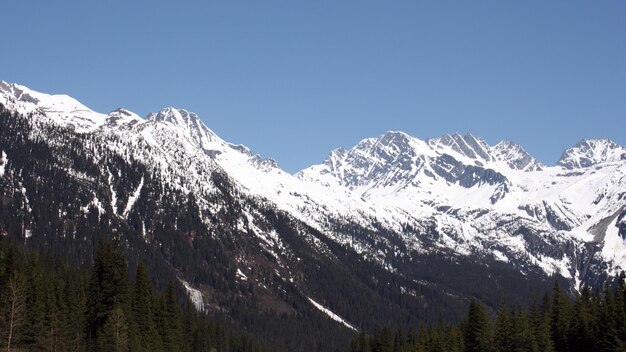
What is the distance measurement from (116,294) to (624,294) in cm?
7573

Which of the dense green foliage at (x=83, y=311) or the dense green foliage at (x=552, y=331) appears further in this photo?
the dense green foliage at (x=552, y=331)

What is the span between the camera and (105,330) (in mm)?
106938

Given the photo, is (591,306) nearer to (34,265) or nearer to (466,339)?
(466,339)

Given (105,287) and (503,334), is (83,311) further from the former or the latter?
(503,334)

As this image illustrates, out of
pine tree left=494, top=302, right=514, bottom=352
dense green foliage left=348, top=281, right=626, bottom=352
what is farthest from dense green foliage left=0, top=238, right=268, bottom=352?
dense green foliage left=348, top=281, right=626, bottom=352

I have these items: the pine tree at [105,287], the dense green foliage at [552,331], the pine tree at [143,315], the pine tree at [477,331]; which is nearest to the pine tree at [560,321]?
the dense green foliage at [552,331]

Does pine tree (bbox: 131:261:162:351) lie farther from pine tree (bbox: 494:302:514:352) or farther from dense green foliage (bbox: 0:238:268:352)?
pine tree (bbox: 494:302:514:352)

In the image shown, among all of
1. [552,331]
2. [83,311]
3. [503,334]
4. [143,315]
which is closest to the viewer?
[83,311]

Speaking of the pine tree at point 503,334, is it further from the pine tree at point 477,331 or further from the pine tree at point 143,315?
the pine tree at point 143,315

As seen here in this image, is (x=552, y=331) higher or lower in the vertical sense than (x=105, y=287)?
higher

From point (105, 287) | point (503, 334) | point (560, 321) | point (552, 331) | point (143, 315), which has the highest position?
point (560, 321)

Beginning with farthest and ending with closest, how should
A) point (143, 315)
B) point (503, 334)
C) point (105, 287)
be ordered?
point (503, 334)
point (143, 315)
point (105, 287)

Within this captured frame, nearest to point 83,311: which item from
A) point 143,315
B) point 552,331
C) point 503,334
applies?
point 143,315

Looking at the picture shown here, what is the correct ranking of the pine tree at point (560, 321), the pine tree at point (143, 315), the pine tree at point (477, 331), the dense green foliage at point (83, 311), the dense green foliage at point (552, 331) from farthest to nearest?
1. the pine tree at point (477, 331)
2. the pine tree at point (560, 321)
3. the dense green foliage at point (552, 331)
4. the pine tree at point (143, 315)
5. the dense green foliage at point (83, 311)
